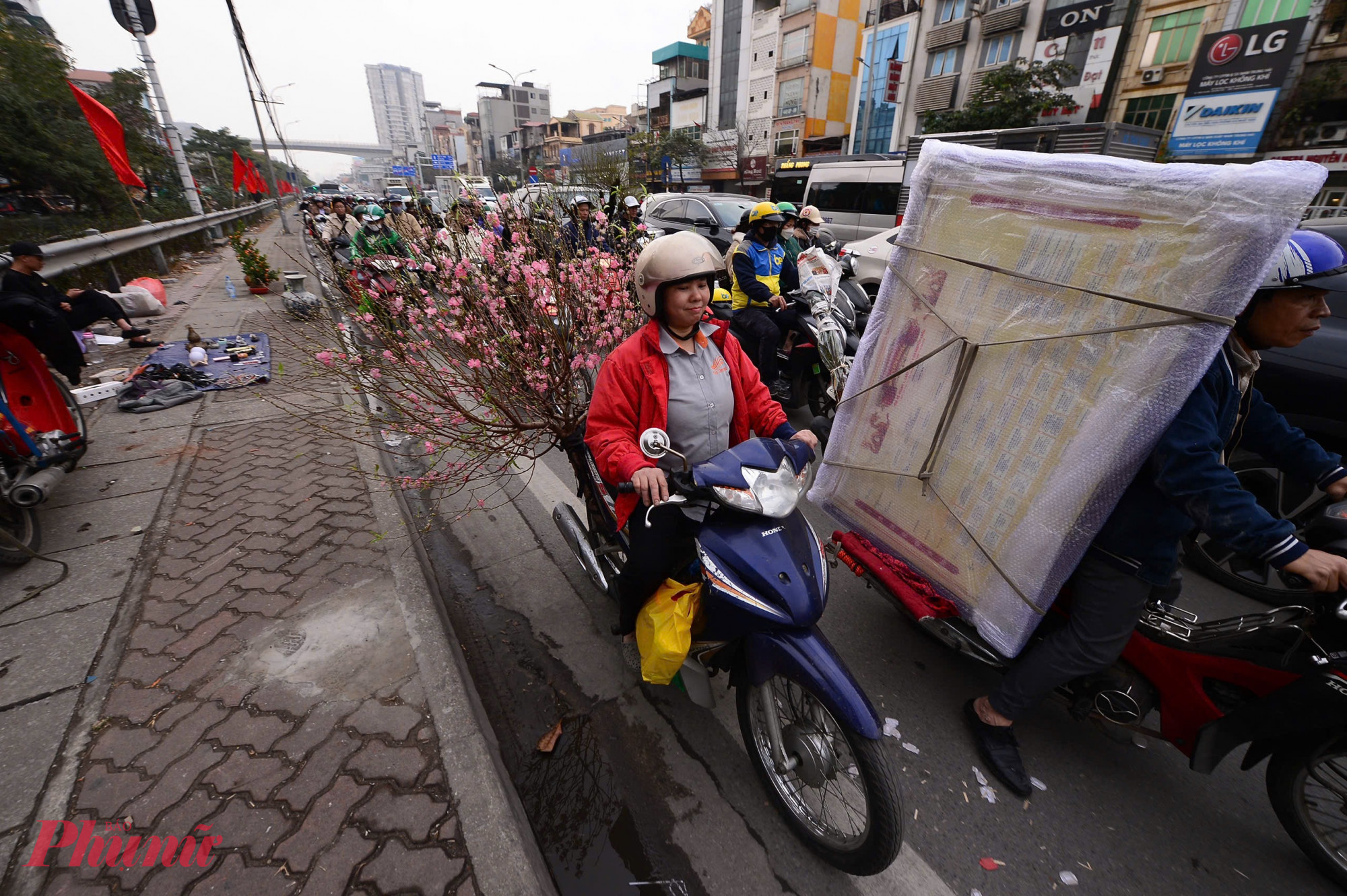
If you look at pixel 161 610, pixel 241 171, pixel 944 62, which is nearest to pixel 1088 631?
pixel 161 610

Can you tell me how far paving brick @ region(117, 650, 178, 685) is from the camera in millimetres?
2334

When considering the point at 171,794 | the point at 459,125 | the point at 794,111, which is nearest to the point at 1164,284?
the point at 171,794

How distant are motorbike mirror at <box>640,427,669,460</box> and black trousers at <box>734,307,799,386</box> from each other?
3.41 m

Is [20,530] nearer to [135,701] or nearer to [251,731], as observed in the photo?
[135,701]

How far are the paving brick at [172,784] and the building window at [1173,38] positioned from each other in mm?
26469

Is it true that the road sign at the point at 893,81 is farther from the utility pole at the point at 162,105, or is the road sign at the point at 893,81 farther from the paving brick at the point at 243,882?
the paving brick at the point at 243,882

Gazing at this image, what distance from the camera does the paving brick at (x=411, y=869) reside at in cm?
166

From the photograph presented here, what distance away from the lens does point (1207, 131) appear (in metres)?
16.8

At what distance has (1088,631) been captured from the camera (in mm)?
1909

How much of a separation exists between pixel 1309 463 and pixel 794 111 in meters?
39.6

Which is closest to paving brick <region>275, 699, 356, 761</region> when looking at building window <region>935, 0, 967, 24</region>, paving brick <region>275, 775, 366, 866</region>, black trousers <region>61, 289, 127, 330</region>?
paving brick <region>275, 775, 366, 866</region>

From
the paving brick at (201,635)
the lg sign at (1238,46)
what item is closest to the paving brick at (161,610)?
the paving brick at (201,635)

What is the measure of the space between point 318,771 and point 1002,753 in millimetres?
2489

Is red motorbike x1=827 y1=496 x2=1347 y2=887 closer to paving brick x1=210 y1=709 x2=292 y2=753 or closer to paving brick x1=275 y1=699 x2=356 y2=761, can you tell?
paving brick x1=275 y1=699 x2=356 y2=761
